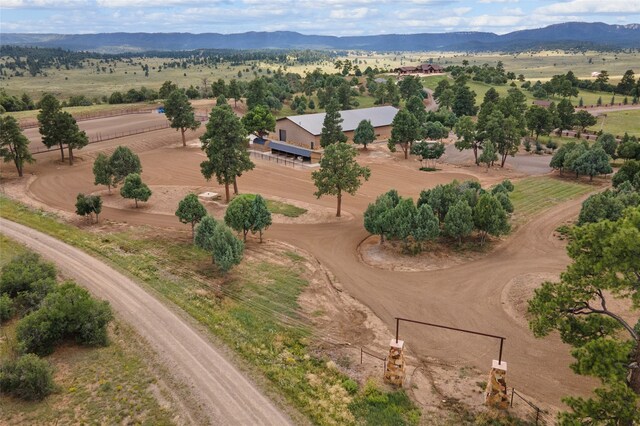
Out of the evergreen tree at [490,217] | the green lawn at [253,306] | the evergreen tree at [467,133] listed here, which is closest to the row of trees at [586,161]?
the evergreen tree at [467,133]

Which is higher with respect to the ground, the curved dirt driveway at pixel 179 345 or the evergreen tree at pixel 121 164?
the evergreen tree at pixel 121 164

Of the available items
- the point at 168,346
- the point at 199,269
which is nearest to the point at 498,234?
the point at 199,269

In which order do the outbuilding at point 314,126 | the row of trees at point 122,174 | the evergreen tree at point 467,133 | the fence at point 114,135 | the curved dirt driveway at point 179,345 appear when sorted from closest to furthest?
the curved dirt driveway at point 179,345 < the row of trees at point 122,174 < the evergreen tree at point 467,133 < the fence at point 114,135 < the outbuilding at point 314,126

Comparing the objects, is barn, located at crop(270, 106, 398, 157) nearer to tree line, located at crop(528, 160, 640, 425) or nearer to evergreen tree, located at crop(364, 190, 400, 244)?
evergreen tree, located at crop(364, 190, 400, 244)

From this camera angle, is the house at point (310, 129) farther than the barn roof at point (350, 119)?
No

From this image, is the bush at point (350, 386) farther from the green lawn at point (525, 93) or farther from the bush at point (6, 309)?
the green lawn at point (525, 93)

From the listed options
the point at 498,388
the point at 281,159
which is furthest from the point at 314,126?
the point at 498,388

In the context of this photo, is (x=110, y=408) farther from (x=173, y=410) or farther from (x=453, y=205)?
(x=453, y=205)

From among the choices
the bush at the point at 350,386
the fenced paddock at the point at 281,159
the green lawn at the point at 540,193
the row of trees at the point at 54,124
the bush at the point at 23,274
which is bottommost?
the bush at the point at 350,386
